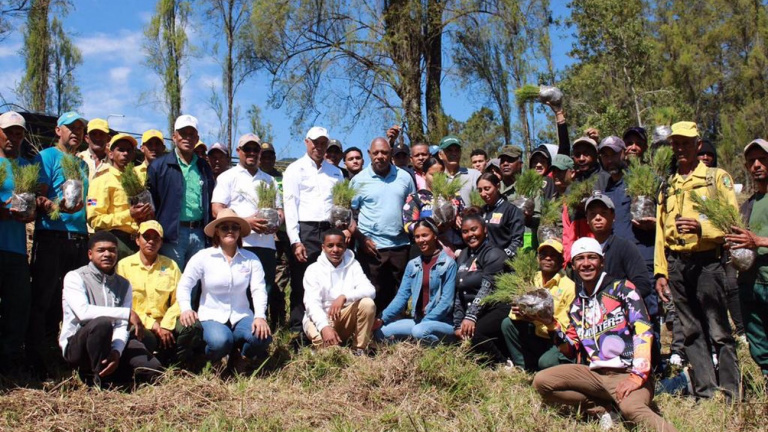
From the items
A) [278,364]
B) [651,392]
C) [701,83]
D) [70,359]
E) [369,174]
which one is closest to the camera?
[651,392]

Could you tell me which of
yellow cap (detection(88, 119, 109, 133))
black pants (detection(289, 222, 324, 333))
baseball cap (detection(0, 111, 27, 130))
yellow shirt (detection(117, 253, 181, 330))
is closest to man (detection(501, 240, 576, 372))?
black pants (detection(289, 222, 324, 333))

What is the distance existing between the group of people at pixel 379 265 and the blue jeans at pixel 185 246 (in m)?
0.01

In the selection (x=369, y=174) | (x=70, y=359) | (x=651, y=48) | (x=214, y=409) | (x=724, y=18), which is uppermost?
(x=724, y=18)

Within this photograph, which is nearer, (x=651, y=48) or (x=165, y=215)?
(x=165, y=215)

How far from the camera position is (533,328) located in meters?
5.33

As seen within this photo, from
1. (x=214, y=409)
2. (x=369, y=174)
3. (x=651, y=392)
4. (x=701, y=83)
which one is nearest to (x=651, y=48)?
(x=369, y=174)

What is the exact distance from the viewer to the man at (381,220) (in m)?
6.50

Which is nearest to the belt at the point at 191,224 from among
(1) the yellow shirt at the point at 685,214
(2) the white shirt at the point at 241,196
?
(2) the white shirt at the point at 241,196

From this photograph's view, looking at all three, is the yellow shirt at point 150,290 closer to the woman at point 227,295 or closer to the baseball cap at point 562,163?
the woman at point 227,295

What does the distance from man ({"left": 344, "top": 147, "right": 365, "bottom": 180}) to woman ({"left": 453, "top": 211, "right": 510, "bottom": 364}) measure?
1.96 m

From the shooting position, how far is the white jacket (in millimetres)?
5832

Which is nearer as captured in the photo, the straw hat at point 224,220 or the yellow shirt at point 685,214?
the yellow shirt at point 685,214

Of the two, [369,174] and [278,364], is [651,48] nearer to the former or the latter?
[369,174]

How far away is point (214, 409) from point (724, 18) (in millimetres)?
35586
